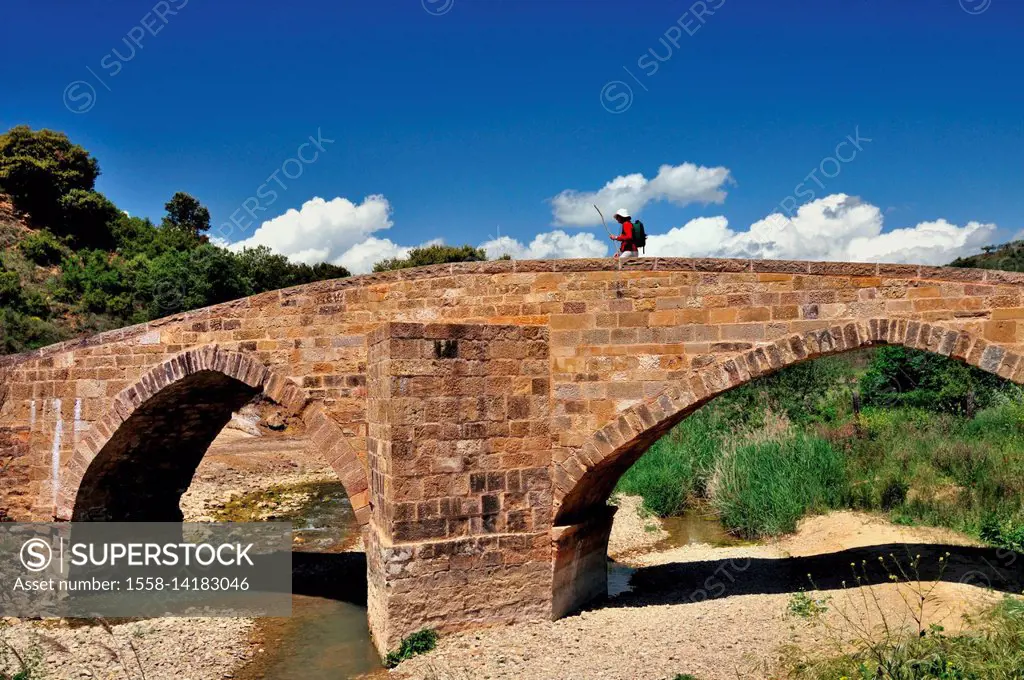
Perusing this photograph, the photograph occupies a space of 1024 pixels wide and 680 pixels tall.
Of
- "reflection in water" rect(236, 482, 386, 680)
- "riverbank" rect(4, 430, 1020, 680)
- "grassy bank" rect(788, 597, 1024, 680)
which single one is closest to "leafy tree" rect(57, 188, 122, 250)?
"reflection in water" rect(236, 482, 386, 680)

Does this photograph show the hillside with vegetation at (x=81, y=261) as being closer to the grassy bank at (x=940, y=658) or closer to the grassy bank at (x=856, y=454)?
the grassy bank at (x=856, y=454)

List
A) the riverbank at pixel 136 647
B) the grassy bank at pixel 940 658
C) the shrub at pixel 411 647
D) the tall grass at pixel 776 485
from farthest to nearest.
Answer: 1. the tall grass at pixel 776 485
2. the riverbank at pixel 136 647
3. the shrub at pixel 411 647
4. the grassy bank at pixel 940 658

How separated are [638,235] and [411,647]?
16.2 feet

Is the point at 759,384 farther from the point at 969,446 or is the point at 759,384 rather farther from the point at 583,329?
the point at 583,329

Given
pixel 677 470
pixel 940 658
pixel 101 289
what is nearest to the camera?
pixel 940 658

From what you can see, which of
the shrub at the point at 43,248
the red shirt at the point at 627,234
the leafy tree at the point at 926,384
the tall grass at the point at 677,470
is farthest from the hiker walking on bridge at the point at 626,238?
the shrub at the point at 43,248

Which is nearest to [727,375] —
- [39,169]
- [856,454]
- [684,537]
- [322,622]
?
[322,622]

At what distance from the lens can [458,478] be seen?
767 cm

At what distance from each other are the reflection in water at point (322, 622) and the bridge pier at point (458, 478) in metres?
0.55

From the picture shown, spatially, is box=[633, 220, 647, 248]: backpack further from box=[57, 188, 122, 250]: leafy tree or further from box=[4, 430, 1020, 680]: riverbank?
box=[57, 188, 122, 250]: leafy tree

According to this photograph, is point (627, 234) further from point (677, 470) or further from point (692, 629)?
point (677, 470)

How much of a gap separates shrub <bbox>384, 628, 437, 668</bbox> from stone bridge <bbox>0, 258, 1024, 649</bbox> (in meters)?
0.10

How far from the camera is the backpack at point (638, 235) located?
8.35m

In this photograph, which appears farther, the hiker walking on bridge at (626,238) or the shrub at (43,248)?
the shrub at (43,248)
